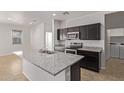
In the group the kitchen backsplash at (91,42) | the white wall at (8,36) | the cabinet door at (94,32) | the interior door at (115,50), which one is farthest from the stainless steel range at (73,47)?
the interior door at (115,50)

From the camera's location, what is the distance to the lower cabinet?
7.80 feet

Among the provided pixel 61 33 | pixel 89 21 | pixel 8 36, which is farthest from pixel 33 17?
pixel 89 21

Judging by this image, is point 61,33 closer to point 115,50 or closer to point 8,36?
point 8,36

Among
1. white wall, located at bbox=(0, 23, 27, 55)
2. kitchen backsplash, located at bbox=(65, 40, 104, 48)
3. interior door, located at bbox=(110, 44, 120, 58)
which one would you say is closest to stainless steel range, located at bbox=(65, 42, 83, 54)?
kitchen backsplash, located at bbox=(65, 40, 104, 48)

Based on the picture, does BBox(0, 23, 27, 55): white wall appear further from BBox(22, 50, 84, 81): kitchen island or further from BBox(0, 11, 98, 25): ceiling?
BBox(22, 50, 84, 81): kitchen island

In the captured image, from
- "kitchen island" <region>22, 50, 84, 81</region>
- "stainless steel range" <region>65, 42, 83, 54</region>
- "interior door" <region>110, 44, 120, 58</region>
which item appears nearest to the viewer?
"kitchen island" <region>22, 50, 84, 81</region>

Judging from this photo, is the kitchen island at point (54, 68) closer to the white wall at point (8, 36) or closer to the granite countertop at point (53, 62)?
the granite countertop at point (53, 62)

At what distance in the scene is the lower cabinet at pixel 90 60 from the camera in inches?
93.6

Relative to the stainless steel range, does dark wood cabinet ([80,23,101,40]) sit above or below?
above

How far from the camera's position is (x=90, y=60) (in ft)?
8.41

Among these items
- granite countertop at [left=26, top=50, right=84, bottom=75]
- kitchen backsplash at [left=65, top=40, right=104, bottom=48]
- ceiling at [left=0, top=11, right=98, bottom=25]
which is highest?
ceiling at [left=0, top=11, right=98, bottom=25]
